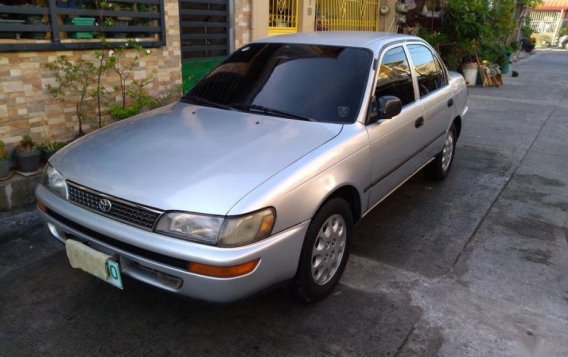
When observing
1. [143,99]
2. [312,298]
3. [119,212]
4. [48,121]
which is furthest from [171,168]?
[143,99]

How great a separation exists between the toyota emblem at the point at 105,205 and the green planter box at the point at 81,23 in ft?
11.0

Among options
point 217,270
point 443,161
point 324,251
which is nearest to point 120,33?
point 443,161

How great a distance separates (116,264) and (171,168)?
1.86 feet

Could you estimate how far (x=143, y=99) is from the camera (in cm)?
563

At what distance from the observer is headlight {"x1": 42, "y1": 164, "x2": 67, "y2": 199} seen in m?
2.71

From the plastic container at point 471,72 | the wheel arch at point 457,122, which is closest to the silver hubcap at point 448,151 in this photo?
the wheel arch at point 457,122

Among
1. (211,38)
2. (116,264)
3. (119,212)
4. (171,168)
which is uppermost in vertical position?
(211,38)

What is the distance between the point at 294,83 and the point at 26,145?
287 cm

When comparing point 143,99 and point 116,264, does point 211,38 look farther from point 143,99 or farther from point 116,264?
point 116,264

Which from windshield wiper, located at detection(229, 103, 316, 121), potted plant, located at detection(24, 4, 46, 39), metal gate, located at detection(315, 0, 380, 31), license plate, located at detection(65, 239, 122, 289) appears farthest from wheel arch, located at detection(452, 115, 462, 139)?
metal gate, located at detection(315, 0, 380, 31)

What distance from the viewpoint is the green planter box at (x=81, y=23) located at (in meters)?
5.01

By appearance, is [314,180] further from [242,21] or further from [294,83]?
[242,21]

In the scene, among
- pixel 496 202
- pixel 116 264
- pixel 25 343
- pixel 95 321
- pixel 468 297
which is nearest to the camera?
pixel 116 264

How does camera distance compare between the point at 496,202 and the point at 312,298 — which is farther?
the point at 496,202
